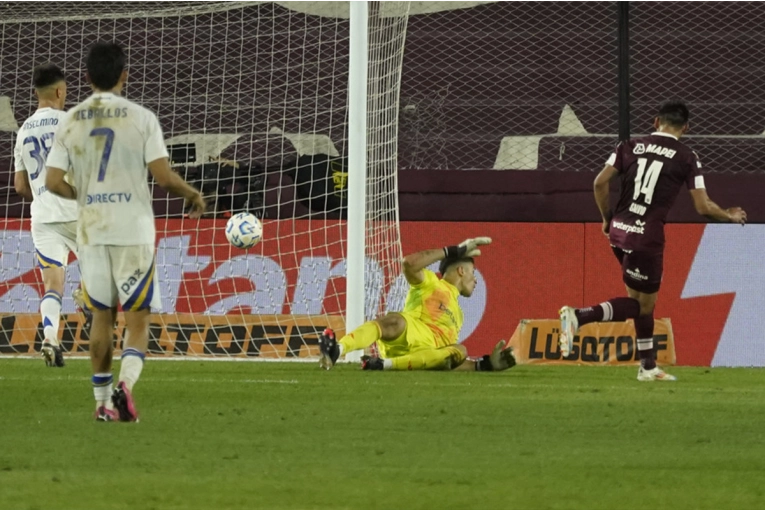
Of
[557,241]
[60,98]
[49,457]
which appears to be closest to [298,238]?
[557,241]

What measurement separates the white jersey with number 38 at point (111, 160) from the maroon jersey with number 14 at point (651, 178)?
4.19 meters

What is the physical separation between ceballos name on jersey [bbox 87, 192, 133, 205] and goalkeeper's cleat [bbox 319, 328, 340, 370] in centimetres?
379

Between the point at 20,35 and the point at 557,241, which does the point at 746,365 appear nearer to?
the point at 557,241

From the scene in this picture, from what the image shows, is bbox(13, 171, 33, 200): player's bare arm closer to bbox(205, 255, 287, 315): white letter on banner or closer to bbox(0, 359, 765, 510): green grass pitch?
bbox(0, 359, 765, 510): green grass pitch

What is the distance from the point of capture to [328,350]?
408 inches

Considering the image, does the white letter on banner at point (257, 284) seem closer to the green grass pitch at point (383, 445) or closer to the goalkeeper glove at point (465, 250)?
the goalkeeper glove at point (465, 250)

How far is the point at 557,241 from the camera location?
1277 centimetres

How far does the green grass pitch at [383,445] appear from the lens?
16.0 ft

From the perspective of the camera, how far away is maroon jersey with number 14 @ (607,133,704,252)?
10078mm

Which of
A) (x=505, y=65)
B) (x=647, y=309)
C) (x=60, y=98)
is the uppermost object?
(x=505, y=65)

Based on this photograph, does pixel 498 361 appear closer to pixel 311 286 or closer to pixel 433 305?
pixel 433 305

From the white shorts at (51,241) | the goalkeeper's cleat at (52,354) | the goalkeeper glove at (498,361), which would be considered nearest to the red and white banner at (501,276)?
the goalkeeper glove at (498,361)

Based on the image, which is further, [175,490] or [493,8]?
[493,8]

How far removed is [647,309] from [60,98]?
4.00 meters
